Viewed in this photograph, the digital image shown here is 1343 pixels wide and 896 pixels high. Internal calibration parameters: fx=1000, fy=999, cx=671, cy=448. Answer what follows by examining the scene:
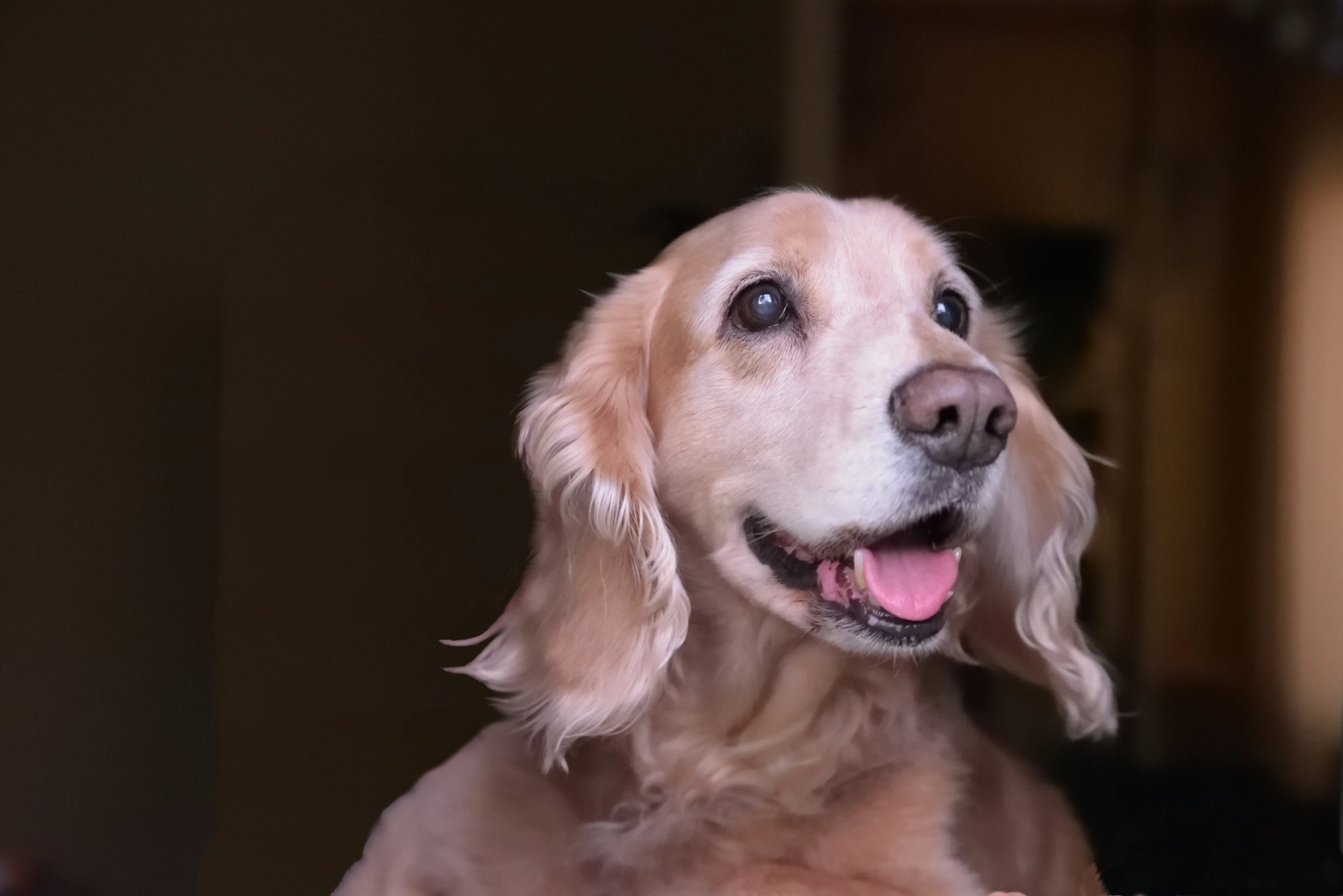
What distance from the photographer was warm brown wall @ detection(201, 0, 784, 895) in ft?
3.00

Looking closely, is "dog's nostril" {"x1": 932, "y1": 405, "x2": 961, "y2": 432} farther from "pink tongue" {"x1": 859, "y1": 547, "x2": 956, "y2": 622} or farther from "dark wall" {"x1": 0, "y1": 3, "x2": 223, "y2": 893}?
"dark wall" {"x1": 0, "y1": 3, "x2": 223, "y2": 893}

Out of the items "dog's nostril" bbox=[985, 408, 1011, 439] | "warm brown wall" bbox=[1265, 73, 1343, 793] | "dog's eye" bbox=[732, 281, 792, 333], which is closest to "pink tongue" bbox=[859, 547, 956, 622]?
"dog's nostril" bbox=[985, 408, 1011, 439]

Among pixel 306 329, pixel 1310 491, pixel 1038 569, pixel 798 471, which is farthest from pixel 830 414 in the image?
pixel 1310 491

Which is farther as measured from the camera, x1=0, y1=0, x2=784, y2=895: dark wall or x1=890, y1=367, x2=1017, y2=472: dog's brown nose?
x1=0, y1=0, x2=784, y2=895: dark wall

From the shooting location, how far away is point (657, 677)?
871 millimetres

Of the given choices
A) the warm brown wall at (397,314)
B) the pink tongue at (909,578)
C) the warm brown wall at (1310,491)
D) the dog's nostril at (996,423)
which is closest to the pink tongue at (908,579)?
the pink tongue at (909,578)

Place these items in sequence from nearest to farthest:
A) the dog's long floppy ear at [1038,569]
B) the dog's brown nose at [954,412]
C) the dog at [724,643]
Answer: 1. the dog's brown nose at [954,412]
2. the dog at [724,643]
3. the dog's long floppy ear at [1038,569]

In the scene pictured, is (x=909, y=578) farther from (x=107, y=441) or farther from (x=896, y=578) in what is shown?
(x=107, y=441)

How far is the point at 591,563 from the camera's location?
0.88 metres

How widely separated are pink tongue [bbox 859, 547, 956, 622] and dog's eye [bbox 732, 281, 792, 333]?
224mm

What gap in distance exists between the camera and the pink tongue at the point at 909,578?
781mm

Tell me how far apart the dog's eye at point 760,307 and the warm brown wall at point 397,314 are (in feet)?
0.39

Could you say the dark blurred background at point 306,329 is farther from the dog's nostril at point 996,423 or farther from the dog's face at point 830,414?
the dog's nostril at point 996,423

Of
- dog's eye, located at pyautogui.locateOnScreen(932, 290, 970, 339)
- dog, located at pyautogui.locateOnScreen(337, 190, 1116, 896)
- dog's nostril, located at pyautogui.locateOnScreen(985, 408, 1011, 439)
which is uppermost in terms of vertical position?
dog's eye, located at pyautogui.locateOnScreen(932, 290, 970, 339)
